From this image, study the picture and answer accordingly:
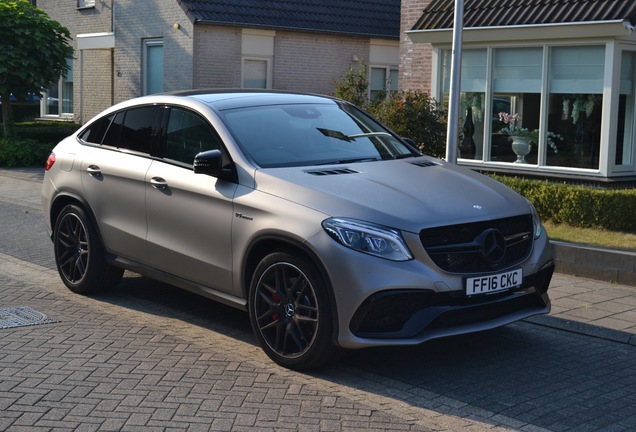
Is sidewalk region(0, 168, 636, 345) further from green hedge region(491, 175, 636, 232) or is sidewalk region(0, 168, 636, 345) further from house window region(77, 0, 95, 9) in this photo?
house window region(77, 0, 95, 9)

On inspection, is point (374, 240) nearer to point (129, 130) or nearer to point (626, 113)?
point (129, 130)

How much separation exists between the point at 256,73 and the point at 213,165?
64.7ft

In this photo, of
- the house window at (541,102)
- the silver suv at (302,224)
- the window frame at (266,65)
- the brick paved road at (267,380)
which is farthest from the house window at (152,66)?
the brick paved road at (267,380)

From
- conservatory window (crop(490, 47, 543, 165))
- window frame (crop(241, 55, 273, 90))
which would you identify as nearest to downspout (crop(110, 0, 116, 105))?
window frame (crop(241, 55, 273, 90))

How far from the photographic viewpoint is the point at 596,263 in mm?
9656

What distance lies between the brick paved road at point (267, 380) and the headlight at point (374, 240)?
846 millimetres

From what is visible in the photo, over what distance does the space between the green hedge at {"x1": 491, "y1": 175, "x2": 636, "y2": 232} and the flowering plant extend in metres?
3.06

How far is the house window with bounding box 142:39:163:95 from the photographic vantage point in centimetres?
2623

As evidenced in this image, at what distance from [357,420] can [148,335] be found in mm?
2377

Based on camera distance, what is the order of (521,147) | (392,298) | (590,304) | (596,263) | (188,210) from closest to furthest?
(392,298), (188,210), (590,304), (596,263), (521,147)

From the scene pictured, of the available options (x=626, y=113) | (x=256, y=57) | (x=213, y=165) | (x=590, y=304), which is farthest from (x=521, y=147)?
(x=256, y=57)

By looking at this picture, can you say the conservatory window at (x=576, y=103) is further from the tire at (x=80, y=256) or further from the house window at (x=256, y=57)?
the house window at (x=256, y=57)

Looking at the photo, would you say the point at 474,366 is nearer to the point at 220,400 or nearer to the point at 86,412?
the point at 220,400

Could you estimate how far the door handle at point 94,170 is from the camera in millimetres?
8211
